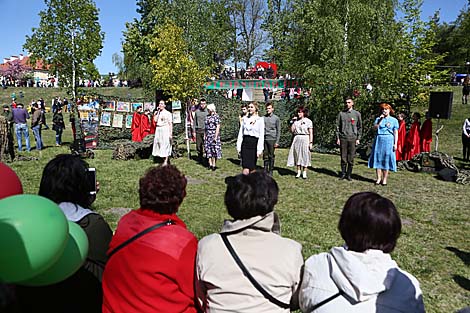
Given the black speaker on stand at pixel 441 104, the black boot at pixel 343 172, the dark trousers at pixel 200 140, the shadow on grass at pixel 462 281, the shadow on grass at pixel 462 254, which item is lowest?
the shadow on grass at pixel 462 281

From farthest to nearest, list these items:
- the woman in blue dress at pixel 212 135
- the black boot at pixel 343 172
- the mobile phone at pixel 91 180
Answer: the woman in blue dress at pixel 212 135, the black boot at pixel 343 172, the mobile phone at pixel 91 180

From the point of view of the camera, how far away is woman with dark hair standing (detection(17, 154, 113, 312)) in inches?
83.9

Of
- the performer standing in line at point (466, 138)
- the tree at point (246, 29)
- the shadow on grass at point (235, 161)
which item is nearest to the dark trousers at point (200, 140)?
the shadow on grass at point (235, 161)

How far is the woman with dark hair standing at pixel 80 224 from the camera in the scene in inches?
83.9

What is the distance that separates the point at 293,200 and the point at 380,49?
31.2ft

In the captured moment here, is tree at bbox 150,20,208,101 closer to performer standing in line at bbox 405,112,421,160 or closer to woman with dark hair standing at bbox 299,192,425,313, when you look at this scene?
performer standing in line at bbox 405,112,421,160

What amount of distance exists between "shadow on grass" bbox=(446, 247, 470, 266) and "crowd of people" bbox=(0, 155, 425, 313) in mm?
3933

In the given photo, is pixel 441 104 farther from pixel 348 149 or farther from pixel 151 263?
pixel 151 263

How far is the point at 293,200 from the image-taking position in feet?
26.0

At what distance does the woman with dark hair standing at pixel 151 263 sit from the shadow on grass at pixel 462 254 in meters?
4.35

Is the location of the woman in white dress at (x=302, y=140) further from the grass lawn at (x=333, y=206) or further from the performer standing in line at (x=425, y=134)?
the performer standing in line at (x=425, y=134)

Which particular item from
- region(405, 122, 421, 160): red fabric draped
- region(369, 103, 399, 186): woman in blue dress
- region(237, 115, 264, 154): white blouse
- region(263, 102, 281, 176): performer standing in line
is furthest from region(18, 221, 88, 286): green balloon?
region(405, 122, 421, 160): red fabric draped

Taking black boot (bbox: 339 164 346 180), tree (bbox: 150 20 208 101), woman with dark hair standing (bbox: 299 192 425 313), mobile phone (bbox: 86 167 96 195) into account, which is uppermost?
tree (bbox: 150 20 208 101)

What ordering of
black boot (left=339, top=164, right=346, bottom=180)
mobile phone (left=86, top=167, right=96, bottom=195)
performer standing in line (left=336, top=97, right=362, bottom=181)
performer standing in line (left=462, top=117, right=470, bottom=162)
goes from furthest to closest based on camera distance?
performer standing in line (left=462, top=117, right=470, bottom=162), black boot (left=339, top=164, right=346, bottom=180), performer standing in line (left=336, top=97, right=362, bottom=181), mobile phone (left=86, top=167, right=96, bottom=195)
